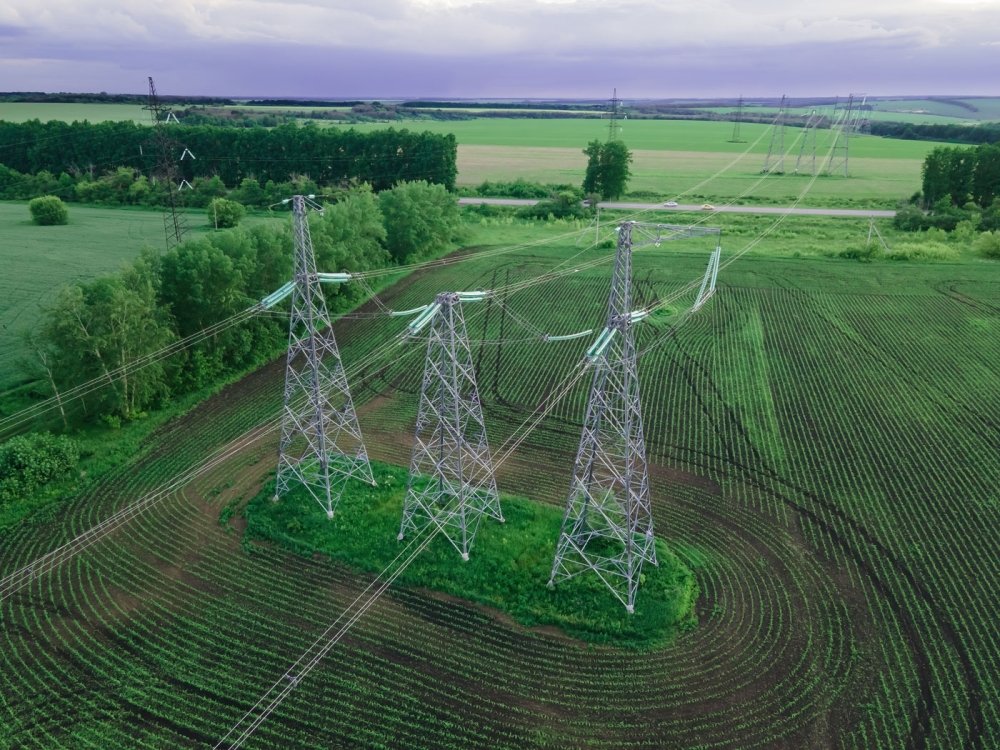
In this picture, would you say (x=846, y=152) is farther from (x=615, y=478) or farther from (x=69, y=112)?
(x=69, y=112)

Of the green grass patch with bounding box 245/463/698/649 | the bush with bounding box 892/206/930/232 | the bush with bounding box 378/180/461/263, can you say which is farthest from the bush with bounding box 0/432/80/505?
the bush with bounding box 892/206/930/232

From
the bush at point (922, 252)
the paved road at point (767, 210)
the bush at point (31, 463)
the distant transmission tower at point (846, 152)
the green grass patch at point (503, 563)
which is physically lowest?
the green grass patch at point (503, 563)

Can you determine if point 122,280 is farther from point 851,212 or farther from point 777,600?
point 851,212

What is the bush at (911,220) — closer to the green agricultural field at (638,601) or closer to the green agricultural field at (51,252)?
the green agricultural field at (638,601)

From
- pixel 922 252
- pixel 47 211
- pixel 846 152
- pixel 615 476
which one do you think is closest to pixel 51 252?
pixel 47 211

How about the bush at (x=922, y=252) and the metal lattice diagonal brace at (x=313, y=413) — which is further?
the bush at (x=922, y=252)

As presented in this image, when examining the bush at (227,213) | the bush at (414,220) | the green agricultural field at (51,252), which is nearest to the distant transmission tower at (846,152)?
the bush at (414,220)

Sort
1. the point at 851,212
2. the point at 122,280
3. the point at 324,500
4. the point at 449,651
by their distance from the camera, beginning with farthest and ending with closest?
the point at 851,212, the point at 122,280, the point at 324,500, the point at 449,651

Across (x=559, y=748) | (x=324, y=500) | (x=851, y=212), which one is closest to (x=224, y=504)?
(x=324, y=500)
